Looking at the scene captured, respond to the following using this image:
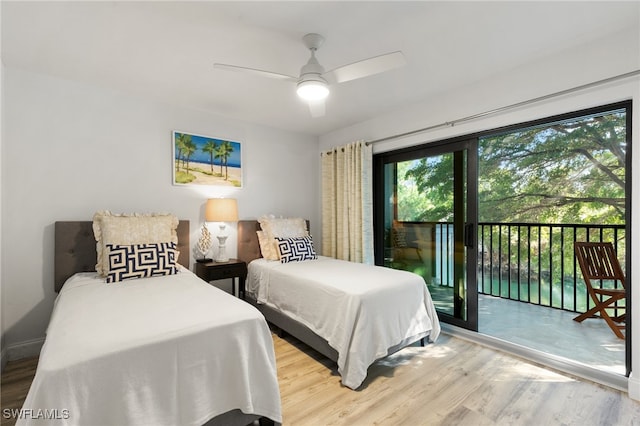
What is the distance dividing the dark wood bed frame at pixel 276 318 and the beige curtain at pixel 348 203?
1.04 meters

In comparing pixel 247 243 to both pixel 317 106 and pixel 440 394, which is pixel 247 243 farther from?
pixel 440 394

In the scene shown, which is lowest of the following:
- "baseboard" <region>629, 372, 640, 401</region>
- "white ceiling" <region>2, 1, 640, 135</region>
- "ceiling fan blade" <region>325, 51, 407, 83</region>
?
"baseboard" <region>629, 372, 640, 401</region>

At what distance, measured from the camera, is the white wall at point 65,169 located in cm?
249

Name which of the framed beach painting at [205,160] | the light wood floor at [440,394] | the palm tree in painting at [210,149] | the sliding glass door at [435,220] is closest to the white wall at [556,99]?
the sliding glass door at [435,220]

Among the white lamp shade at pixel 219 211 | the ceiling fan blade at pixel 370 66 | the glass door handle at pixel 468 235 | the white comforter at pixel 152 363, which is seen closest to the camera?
the white comforter at pixel 152 363

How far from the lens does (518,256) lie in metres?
4.26

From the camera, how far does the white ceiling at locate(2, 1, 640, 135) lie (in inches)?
70.5

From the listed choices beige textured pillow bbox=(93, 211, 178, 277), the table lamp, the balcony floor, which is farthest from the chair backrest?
beige textured pillow bbox=(93, 211, 178, 277)

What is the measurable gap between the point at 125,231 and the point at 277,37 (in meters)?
2.08

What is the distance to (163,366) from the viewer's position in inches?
52.8

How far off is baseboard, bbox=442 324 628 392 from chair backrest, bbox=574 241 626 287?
1265 mm

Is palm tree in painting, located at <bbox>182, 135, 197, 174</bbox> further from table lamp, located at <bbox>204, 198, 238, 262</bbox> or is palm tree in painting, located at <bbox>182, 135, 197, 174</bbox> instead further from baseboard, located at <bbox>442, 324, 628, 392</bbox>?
baseboard, located at <bbox>442, 324, 628, 392</bbox>

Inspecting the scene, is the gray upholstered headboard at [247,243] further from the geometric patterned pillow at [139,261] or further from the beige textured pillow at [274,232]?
the geometric patterned pillow at [139,261]

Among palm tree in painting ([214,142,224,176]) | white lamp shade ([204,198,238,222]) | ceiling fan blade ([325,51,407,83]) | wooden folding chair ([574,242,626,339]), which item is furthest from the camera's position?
palm tree in painting ([214,142,224,176])
